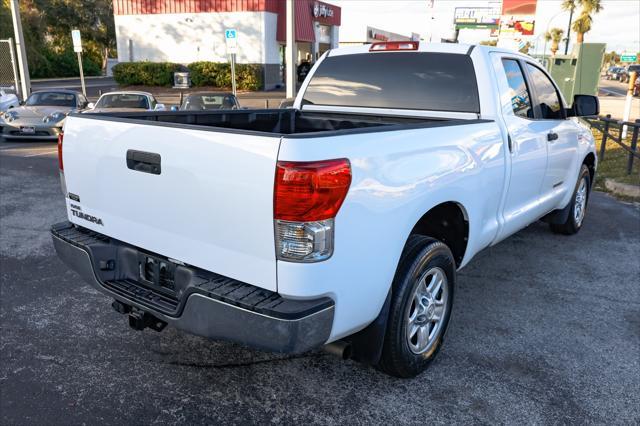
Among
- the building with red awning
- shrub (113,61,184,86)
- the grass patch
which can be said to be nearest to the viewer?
the grass patch

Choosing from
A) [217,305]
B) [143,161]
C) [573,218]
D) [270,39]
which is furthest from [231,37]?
[217,305]

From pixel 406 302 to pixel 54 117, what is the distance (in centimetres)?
1166

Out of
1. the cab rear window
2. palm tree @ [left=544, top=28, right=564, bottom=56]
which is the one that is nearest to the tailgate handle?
the cab rear window

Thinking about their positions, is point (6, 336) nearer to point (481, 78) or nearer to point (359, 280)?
point (359, 280)

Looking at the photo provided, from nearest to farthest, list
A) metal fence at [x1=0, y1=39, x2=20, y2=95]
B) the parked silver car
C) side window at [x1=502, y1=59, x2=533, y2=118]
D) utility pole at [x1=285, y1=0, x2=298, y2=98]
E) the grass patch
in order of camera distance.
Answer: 1. side window at [x1=502, y1=59, x2=533, y2=118]
2. the grass patch
3. the parked silver car
4. utility pole at [x1=285, y1=0, x2=298, y2=98]
5. metal fence at [x1=0, y1=39, x2=20, y2=95]

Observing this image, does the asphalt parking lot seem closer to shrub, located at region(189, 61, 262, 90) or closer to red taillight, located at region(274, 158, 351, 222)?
red taillight, located at region(274, 158, 351, 222)

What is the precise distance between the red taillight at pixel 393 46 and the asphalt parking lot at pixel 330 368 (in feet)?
6.88

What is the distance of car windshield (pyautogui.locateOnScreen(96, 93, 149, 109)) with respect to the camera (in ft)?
40.4

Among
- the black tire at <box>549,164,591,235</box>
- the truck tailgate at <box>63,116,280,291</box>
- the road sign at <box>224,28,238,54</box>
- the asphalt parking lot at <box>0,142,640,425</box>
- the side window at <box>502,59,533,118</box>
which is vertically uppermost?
the road sign at <box>224,28,238,54</box>

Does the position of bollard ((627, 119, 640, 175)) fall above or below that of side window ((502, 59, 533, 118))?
Result: below

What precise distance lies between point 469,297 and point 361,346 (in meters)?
1.93

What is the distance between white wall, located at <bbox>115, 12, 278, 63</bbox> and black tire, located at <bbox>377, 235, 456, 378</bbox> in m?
28.7

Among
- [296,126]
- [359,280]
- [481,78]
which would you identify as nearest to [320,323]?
[359,280]

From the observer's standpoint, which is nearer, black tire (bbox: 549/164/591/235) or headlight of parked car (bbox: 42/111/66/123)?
black tire (bbox: 549/164/591/235)
